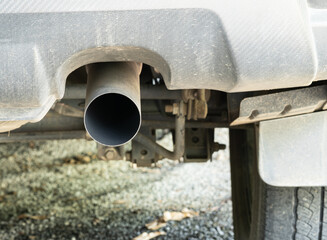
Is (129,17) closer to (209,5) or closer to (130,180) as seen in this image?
(209,5)

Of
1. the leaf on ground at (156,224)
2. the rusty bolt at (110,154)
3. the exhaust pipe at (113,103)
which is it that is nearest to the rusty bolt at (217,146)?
the rusty bolt at (110,154)

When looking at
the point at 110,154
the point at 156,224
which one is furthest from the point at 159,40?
the point at 156,224

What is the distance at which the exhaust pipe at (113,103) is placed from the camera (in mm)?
1335

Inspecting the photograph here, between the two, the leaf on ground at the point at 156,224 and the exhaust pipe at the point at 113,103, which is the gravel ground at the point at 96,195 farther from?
the exhaust pipe at the point at 113,103

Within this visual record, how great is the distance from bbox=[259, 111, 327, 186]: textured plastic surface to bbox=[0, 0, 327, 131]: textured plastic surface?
42cm

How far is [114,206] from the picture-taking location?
11.0 feet

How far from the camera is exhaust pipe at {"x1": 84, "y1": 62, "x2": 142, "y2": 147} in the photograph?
134 centimetres

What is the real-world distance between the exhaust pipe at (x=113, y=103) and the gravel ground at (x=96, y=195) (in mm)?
1511

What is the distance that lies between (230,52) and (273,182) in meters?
0.64

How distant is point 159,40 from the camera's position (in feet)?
4.00

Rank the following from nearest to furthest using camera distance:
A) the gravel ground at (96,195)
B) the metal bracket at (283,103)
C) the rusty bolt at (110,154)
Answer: the metal bracket at (283,103)
the rusty bolt at (110,154)
the gravel ground at (96,195)

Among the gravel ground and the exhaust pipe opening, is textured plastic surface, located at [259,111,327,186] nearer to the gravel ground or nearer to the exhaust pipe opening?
Answer: the exhaust pipe opening

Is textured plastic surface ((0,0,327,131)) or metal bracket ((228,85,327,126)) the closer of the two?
textured plastic surface ((0,0,327,131))

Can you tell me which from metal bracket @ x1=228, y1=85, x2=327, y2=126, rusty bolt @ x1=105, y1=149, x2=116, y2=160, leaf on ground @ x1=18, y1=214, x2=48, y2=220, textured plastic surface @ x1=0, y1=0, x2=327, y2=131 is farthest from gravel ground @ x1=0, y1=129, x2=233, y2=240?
textured plastic surface @ x1=0, y1=0, x2=327, y2=131
